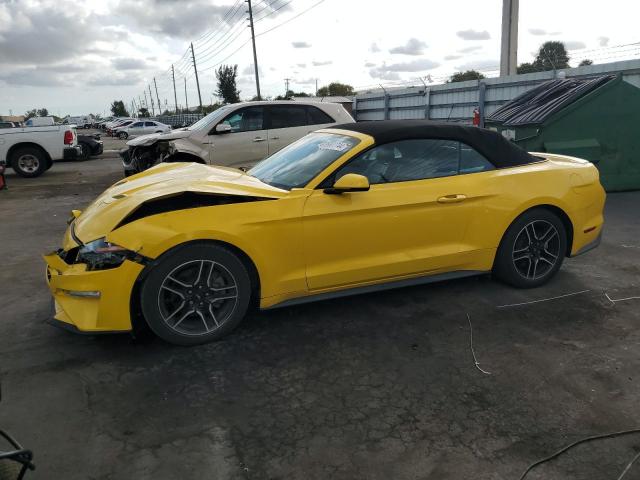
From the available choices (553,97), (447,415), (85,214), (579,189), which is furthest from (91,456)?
(553,97)

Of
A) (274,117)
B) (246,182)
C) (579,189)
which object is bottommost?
(579,189)

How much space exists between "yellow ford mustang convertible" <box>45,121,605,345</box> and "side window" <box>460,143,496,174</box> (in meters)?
0.01

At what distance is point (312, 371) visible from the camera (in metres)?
3.21

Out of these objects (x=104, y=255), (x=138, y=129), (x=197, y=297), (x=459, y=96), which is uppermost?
(x=459, y=96)

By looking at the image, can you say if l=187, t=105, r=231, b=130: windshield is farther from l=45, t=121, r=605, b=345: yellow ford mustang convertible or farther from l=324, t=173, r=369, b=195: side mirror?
l=324, t=173, r=369, b=195: side mirror

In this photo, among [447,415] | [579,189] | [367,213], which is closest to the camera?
[447,415]

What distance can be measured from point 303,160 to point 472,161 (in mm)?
1401

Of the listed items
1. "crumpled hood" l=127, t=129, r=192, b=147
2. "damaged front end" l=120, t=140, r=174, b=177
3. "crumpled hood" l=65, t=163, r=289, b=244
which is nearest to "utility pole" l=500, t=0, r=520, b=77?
"crumpled hood" l=127, t=129, r=192, b=147

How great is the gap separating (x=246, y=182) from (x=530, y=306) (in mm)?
2476

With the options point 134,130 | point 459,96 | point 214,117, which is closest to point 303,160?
point 214,117

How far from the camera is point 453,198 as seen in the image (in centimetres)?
402

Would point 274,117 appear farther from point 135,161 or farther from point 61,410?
point 61,410

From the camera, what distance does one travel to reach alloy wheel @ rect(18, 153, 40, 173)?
13.9 meters

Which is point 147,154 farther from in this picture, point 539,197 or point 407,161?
point 539,197
